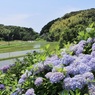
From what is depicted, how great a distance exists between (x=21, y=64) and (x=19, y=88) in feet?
6.40

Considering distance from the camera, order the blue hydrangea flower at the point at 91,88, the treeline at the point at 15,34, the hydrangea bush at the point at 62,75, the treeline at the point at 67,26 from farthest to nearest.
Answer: the treeline at the point at 15,34, the treeline at the point at 67,26, the hydrangea bush at the point at 62,75, the blue hydrangea flower at the point at 91,88

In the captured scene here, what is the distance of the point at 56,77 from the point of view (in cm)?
324

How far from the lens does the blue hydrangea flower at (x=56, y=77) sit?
10.6 ft

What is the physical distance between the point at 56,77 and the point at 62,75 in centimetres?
6

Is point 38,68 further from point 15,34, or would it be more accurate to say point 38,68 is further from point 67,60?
point 15,34

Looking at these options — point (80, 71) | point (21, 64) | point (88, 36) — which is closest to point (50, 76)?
point (80, 71)

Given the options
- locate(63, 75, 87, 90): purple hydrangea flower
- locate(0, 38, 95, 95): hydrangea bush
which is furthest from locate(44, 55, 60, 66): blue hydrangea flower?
locate(63, 75, 87, 90): purple hydrangea flower

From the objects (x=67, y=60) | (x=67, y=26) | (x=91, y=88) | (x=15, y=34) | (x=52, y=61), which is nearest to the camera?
(x=91, y=88)

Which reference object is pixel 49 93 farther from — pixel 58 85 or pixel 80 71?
pixel 80 71

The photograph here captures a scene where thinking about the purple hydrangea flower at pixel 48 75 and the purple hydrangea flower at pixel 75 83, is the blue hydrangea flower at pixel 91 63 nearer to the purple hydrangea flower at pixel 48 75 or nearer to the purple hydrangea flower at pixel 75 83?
the purple hydrangea flower at pixel 75 83

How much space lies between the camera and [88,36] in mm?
4137

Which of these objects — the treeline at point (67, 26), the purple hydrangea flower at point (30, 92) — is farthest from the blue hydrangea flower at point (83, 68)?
the treeline at point (67, 26)

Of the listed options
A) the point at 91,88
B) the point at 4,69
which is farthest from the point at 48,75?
the point at 4,69

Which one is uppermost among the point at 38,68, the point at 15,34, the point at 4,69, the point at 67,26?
the point at 67,26
